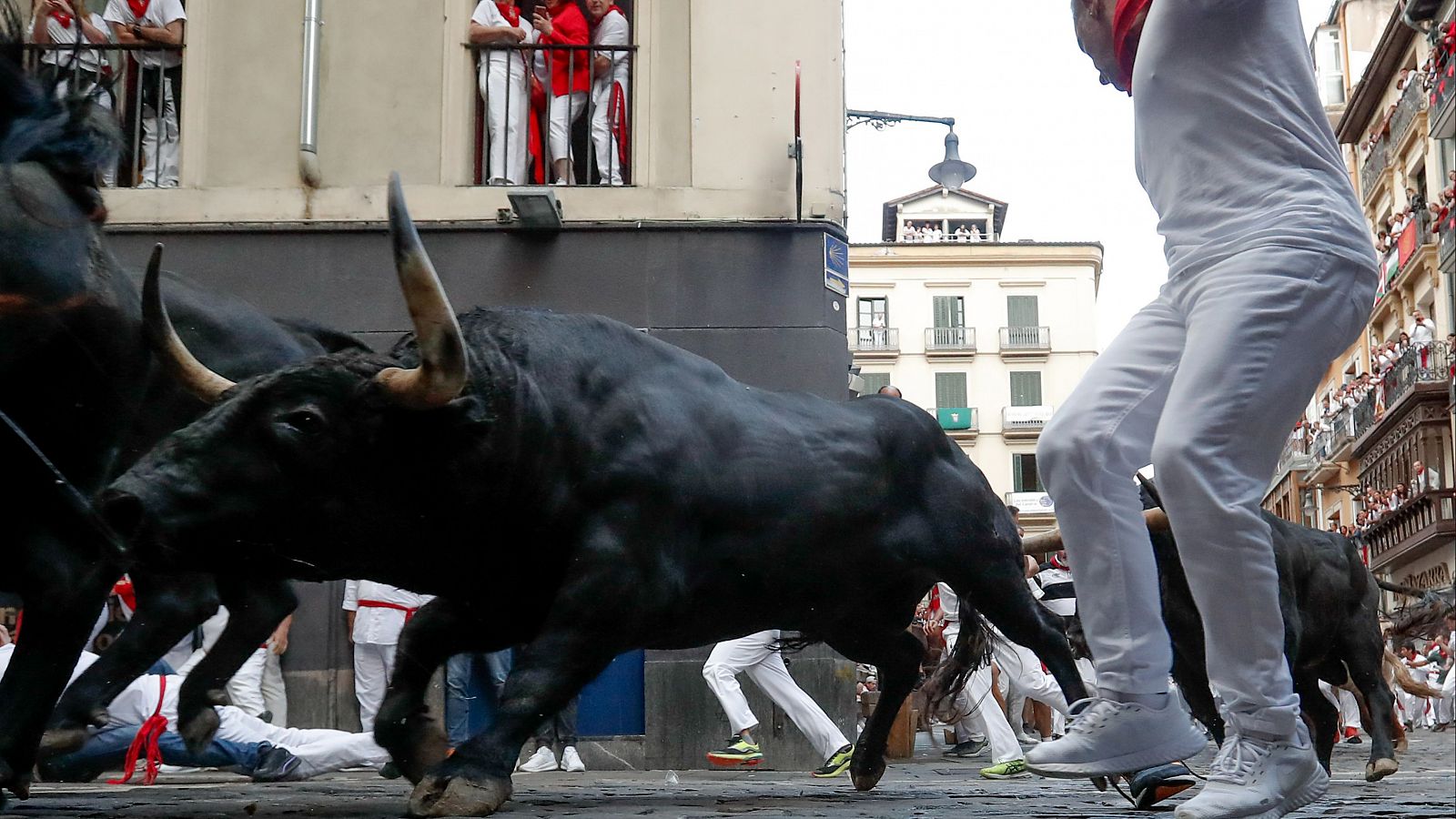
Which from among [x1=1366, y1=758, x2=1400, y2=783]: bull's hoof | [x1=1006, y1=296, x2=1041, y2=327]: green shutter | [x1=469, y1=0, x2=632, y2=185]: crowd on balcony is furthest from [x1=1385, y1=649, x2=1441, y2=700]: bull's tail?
[x1=1006, y1=296, x2=1041, y2=327]: green shutter

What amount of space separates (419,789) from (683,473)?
1435mm

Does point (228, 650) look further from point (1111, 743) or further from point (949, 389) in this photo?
point (949, 389)

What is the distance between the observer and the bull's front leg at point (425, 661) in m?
5.02

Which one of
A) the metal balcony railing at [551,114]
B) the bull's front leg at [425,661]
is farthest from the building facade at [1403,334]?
the bull's front leg at [425,661]

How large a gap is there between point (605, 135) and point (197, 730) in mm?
7572

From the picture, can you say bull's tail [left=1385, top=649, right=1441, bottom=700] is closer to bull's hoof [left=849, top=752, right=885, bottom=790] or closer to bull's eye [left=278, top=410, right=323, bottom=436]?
bull's hoof [left=849, top=752, right=885, bottom=790]

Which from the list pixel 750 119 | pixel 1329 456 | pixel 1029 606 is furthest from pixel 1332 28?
pixel 1029 606

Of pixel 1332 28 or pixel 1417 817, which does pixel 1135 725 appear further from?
pixel 1332 28

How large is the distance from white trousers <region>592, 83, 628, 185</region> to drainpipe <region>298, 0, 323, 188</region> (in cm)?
208

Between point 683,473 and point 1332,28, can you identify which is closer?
point 683,473

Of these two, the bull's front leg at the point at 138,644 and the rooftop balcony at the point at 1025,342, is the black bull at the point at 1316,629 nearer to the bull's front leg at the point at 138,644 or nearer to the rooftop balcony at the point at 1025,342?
the bull's front leg at the point at 138,644

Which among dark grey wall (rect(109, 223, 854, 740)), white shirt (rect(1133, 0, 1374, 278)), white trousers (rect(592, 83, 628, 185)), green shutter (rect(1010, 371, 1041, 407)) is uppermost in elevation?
green shutter (rect(1010, 371, 1041, 407))

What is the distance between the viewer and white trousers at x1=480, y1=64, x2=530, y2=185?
12312 mm

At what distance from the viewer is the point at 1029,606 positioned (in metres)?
6.59
